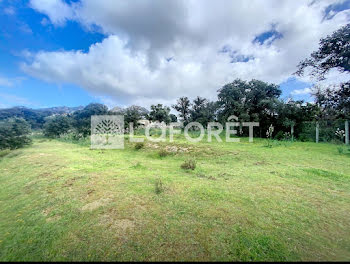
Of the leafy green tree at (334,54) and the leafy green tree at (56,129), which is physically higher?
the leafy green tree at (334,54)

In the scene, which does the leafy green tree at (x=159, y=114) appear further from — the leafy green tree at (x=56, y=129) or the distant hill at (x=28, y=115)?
the distant hill at (x=28, y=115)

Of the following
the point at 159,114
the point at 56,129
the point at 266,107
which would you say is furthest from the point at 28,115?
the point at 266,107

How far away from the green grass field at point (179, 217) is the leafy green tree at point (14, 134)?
29.4ft

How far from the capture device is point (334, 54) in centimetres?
462

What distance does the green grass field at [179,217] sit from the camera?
165 cm

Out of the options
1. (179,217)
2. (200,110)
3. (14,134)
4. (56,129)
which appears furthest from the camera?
(200,110)

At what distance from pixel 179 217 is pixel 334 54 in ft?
21.8

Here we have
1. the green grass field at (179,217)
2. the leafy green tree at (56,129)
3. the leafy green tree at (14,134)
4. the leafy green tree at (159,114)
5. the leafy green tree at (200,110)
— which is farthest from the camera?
the leafy green tree at (159,114)

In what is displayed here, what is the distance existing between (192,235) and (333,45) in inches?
267

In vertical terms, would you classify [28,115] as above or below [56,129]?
above

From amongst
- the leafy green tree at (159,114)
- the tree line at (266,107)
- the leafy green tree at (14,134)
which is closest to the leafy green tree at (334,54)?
the tree line at (266,107)

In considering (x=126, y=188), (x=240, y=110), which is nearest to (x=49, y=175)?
(x=126, y=188)


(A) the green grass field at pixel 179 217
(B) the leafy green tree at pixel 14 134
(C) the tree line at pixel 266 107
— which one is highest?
(C) the tree line at pixel 266 107

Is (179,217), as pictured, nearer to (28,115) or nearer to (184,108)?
(184,108)
